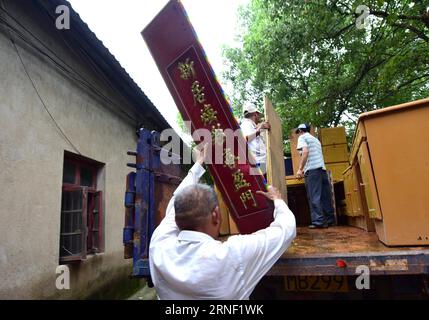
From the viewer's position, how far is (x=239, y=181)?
2992mm

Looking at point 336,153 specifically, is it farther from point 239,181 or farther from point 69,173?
point 69,173

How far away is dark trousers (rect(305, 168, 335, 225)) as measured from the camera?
427cm

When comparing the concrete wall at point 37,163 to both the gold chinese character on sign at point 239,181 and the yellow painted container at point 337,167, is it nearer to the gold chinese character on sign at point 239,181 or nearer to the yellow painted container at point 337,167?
the gold chinese character on sign at point 239,181

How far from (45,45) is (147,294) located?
18.1 ft

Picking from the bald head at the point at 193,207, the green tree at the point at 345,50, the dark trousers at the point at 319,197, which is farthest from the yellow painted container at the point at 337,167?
the bald head at the point at 193,207

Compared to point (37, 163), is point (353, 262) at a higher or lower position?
lower

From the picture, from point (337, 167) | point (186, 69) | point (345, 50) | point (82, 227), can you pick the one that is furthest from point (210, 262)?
point (345, 50)

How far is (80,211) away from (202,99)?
406cm

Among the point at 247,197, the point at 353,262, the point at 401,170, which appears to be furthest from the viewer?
the point at 247,197

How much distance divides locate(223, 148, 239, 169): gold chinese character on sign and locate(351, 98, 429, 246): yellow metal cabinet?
1112 millimetres

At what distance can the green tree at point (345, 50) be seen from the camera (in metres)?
7.07

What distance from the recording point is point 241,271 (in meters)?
1.57

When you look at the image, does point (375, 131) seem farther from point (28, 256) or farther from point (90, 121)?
point (90, 121)

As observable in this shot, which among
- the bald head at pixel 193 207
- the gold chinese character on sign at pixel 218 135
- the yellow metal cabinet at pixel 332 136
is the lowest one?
the bald head at pixel 193 207
